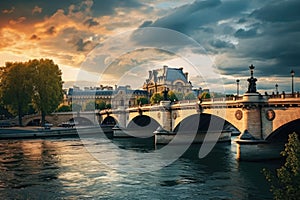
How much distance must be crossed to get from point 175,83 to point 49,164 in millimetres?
117391

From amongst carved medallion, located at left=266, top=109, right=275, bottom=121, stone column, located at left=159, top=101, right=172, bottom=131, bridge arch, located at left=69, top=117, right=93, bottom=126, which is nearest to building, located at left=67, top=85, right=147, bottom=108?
bridge arch, located at left=69, top=117, right=93, bottom=126

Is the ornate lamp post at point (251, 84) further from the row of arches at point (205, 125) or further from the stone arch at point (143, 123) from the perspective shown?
the stone arch at point (143, 123)

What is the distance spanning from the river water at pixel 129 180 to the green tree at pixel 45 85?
3838 centimetres

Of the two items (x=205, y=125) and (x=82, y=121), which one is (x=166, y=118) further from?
(x=82, y=121)

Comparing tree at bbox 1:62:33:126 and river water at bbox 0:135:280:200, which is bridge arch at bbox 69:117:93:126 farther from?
river water at bbox 0:135:280:200

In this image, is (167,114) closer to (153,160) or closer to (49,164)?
(153,160)

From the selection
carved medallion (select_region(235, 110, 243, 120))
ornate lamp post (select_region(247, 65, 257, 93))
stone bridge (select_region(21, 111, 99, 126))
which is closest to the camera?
A: ornate lamp post (select_region(247, 65, 257, 93))

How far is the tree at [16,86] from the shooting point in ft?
251

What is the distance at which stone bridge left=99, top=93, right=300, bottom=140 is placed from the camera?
32312mm

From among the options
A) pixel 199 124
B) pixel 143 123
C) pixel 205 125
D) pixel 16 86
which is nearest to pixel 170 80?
pixel 143 123

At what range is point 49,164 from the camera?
35.9 m

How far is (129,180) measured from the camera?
92.0ft

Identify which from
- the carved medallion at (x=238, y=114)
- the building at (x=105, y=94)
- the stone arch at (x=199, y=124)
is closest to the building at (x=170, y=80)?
the building at (x=105, y=94)

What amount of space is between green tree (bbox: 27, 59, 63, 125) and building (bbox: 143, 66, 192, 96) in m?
70.0
